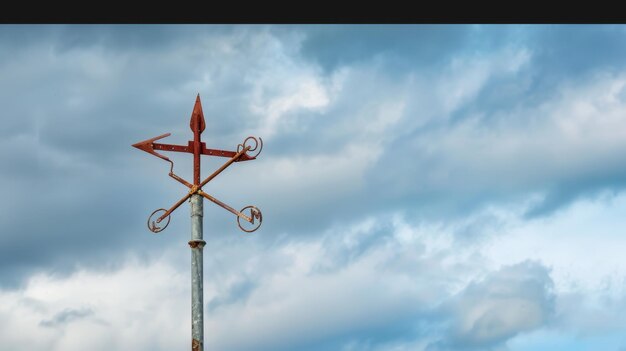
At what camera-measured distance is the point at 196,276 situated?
1867cm

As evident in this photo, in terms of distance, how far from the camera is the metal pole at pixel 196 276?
1838cm

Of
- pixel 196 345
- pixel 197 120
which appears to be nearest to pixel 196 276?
pixel 196 345

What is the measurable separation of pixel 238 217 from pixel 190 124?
2.20m

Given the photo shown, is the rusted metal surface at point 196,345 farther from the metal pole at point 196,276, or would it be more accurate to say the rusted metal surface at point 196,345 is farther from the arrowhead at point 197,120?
the arrowhead at point 197,120

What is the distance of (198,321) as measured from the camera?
18406 mm

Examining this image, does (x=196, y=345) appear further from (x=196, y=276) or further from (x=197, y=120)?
(x=197, y=120)

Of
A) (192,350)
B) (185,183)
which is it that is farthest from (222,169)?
(192,350)

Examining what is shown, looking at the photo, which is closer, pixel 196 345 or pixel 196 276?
pixel 196 345

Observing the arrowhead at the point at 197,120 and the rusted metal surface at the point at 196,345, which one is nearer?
the rusted metal surface at the point at 196,345

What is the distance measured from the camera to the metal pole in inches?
723

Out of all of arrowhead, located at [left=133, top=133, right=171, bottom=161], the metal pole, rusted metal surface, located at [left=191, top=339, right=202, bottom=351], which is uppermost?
arrowhead, located at [left=133, top=133, right=171, bottom=161]

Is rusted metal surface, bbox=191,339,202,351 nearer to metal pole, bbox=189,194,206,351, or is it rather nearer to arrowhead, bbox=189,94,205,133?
metal pole, bbox=189,194,206,351

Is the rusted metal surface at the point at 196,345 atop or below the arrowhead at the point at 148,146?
below

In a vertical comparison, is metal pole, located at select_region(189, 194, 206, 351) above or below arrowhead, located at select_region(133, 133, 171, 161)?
below
